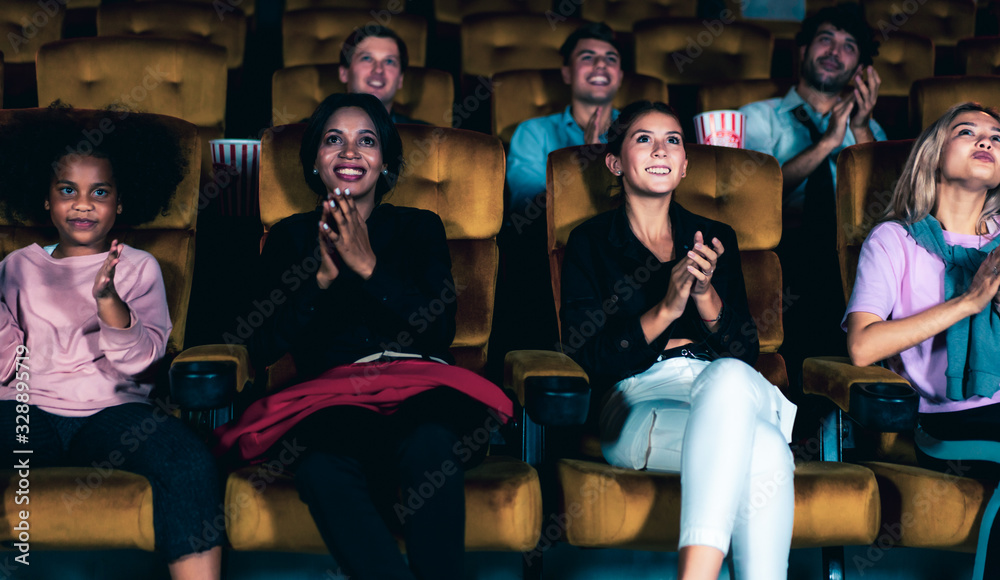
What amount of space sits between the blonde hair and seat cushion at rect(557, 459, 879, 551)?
20.5 inches

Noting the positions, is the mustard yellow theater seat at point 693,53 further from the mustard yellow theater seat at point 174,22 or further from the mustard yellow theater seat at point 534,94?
the mustard yellow theater seat at point 174,22

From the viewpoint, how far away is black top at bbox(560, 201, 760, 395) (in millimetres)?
1211

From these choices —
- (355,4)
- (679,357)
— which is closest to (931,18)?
(355,4)

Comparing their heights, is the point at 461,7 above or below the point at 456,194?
above

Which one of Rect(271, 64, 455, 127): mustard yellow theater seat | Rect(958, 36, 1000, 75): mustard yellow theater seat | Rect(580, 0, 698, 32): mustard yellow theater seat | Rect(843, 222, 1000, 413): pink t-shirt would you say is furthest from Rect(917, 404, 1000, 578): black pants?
Rect(580, 0, 698, 32): mustard yellow theater seat

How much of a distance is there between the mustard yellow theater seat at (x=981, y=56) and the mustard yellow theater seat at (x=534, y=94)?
1.11 meters

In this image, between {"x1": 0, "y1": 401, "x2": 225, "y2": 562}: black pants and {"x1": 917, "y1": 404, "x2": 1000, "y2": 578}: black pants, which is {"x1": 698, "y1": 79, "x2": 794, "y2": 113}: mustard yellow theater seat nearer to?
{"x1": 917, "y1": 404, "x2": 1000, "y2": 578}: black pants

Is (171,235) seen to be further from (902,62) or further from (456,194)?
(902,62)

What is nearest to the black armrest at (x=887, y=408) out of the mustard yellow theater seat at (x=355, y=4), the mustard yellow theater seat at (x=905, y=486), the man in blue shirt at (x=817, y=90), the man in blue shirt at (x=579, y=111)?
the mustard yellow theater seat at (x=905, y=486)

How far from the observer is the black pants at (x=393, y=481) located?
0.92 metres

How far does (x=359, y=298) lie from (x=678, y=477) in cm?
51

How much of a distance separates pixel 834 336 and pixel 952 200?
1.22 feet

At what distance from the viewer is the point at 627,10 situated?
125 inches

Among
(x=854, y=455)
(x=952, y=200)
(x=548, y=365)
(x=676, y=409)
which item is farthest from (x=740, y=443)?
(x=952, y=200)
